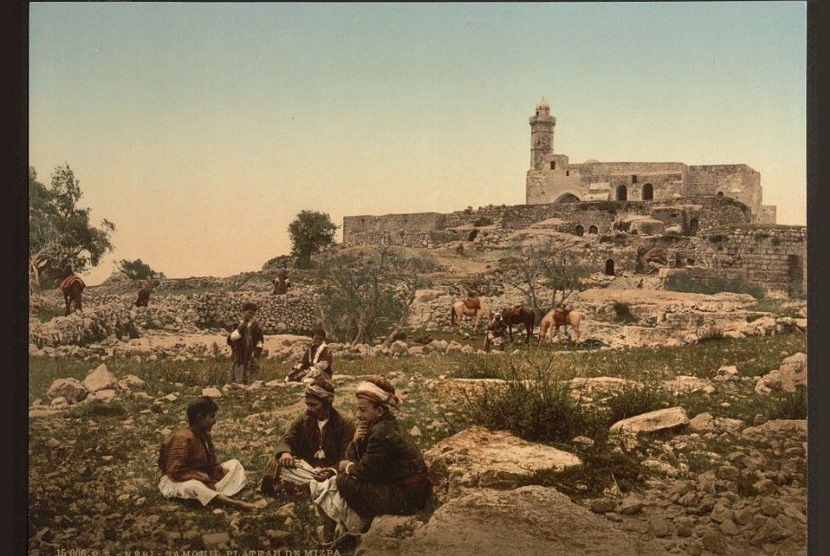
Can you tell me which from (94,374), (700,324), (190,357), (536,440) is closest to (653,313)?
(700,324)

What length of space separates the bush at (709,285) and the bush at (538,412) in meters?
2.12

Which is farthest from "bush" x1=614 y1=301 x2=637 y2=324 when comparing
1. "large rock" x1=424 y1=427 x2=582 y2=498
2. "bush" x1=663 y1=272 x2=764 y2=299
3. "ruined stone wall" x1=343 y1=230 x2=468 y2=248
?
"ruined stone wall" x1=343 y1=230 x2=468 y2=248

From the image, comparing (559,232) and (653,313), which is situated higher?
(559,232)

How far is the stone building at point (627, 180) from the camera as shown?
11.2m

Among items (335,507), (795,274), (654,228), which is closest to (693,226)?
(654,228)

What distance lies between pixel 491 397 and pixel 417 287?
1678 millimetres

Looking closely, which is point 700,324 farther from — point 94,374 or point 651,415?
point 94,374

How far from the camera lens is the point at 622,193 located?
14195 millimetres

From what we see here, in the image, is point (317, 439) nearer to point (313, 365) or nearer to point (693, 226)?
point (313, 365)

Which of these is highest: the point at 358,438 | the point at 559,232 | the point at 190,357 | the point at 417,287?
the point at 559,232

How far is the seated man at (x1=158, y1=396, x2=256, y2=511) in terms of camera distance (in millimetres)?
9742

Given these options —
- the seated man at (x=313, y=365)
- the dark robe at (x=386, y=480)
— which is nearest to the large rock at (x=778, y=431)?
the dark robe at (x=386, y=480)

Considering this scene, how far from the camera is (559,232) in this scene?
39.8ft

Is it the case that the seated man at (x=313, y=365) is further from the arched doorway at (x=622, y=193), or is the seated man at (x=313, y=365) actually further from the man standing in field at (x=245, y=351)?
the arched doorway at (x=622, y=193)
